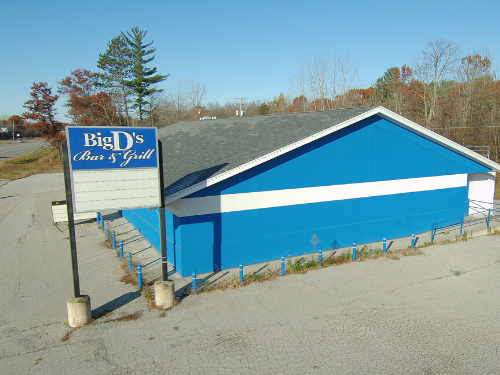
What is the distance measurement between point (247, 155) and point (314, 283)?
17.8 feet

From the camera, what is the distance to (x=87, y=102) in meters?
56.4

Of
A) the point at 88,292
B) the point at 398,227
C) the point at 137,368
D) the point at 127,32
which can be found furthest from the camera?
the point at 127,32

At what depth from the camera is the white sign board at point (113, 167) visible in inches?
392

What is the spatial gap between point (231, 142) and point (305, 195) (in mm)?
4755

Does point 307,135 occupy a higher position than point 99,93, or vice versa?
point 99,93

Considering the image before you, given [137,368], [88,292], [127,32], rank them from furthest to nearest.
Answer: [127,32] < [88,292] < [137,368]

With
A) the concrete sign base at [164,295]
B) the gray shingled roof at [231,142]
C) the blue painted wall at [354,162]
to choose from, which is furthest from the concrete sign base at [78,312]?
the blue painted wall at [354,162]

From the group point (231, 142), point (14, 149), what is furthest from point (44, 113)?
point (231, 142)

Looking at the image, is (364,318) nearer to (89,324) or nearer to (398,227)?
(89,324)

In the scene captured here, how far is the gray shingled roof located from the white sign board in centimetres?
182

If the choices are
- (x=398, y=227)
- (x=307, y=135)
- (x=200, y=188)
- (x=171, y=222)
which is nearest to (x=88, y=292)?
(x=171, y=222)

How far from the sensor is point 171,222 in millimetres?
13922

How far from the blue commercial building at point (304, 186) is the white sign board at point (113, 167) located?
1529 millimetres

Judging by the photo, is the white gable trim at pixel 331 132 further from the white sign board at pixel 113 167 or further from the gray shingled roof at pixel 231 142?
the white sign board at pixel 113 167
